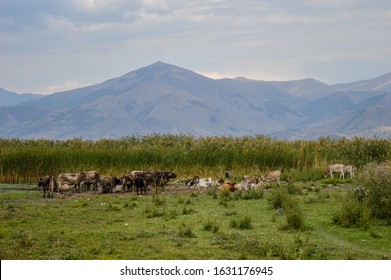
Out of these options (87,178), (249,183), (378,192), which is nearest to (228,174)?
(249,183)

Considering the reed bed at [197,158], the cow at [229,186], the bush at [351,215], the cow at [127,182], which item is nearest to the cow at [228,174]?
the reed bed at [197,158]

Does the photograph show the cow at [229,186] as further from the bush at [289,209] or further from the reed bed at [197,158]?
the reed bed at [197,158]

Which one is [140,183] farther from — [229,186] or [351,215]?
[351,215]

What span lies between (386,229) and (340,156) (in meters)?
20.3

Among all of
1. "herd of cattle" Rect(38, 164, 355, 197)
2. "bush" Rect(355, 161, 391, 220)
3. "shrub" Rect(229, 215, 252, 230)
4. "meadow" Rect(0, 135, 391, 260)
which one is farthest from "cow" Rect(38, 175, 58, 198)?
"bush" Rect(355, 161, 391, 220)

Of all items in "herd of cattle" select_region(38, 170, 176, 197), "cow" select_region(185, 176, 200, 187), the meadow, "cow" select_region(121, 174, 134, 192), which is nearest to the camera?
the meadow

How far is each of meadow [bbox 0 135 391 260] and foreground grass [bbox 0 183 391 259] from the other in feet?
0.10

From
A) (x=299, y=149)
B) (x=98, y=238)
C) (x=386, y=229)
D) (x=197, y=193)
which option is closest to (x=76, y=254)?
(x=98, y=238)

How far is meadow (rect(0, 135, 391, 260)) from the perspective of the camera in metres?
15.8

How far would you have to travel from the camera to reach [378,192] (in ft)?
67.7

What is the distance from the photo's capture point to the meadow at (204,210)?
15.8 m

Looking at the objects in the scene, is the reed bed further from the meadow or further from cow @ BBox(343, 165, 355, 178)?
cow @ BBox(343, 165, 355, 178)

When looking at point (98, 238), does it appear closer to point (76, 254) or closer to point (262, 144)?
point (76, 254)

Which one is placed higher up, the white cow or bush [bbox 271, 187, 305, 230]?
the white cow
